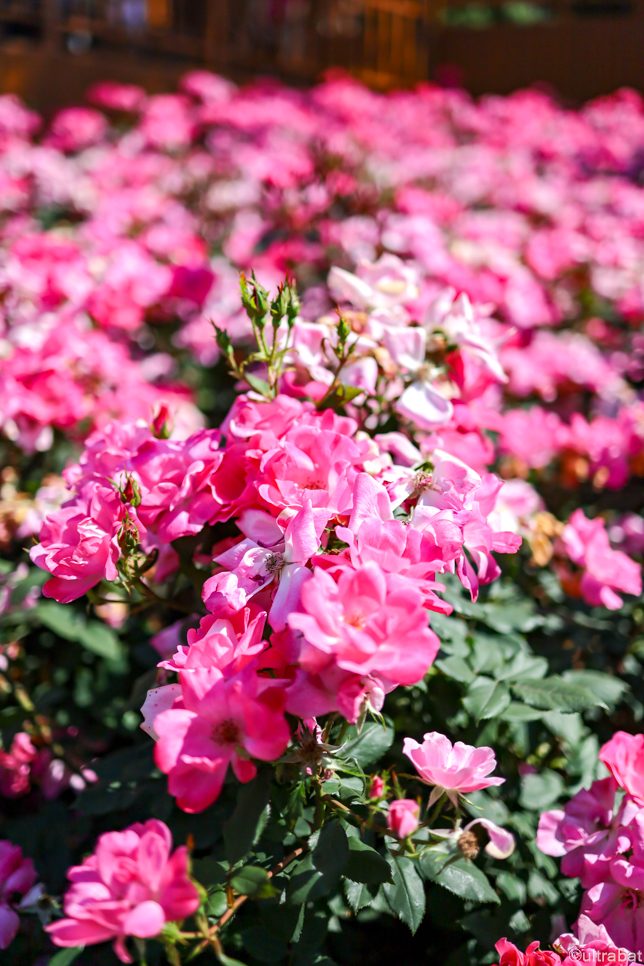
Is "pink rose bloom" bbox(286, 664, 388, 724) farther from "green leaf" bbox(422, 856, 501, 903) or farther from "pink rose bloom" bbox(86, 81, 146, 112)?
"pink rose bloom" bbox(86, 81, 146, 112)

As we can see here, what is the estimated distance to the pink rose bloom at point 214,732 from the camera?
0.65m

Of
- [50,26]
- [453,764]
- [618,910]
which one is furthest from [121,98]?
[618,910]

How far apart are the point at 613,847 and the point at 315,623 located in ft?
2.02

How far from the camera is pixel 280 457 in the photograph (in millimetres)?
836

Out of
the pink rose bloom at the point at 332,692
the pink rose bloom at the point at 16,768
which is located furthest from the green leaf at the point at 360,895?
the pink rose bloom at the point at 16,768

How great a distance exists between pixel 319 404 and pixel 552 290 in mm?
2437

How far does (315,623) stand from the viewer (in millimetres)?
644

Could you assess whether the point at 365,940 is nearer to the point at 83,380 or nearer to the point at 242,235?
the point at 83,380

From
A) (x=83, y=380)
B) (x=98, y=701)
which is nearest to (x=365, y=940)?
(x=98, y=701)

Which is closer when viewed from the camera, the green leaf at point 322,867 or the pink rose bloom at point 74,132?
the green leaf at point 322,867

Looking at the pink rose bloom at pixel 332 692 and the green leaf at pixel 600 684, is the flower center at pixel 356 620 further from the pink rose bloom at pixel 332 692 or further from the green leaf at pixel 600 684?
the green leaf at pixel 600 684

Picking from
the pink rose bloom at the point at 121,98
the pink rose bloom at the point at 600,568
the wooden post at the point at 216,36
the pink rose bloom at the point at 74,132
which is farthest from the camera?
the wooden post at the point at 216,36

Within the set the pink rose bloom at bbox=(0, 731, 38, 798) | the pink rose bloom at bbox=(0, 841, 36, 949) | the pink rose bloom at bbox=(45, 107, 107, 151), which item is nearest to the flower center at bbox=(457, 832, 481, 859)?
the pink rose bloom at bbox=(0, 841, 36, 949)

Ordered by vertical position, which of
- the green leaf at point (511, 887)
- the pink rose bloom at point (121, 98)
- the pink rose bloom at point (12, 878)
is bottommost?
the pink rose bloom at point (12, 878)
